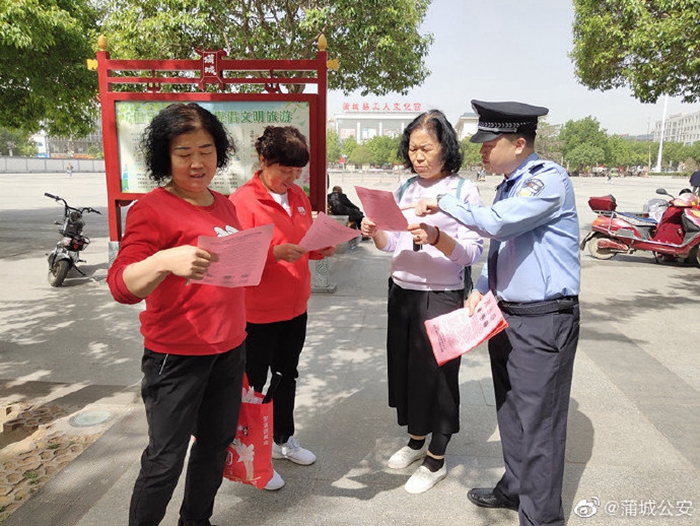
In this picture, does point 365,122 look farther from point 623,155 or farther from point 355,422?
point 355,422

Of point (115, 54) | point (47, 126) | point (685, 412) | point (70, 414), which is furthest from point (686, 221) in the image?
point (47, 126)

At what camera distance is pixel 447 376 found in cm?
247

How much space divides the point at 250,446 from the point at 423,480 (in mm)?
903

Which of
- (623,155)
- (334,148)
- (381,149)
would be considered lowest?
(623,155)

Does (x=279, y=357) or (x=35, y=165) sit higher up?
(x=35, y=165)

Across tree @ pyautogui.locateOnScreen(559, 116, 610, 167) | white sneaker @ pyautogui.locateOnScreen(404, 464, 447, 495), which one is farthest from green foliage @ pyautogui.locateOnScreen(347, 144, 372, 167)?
white sneaker @ pyautogui.locateOnScreen(404, 464, 447, 495)

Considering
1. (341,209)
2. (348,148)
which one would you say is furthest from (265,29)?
(348,148)

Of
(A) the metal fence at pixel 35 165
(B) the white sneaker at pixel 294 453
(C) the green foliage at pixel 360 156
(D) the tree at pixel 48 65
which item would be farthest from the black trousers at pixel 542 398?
(C) the green foliage at pixel 360 156

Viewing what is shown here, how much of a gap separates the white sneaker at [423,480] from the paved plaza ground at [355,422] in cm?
5

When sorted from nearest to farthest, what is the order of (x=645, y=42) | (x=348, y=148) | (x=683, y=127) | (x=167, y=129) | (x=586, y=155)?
(x=167, y=129) < (x=645, y=42) < (x=586, y=155) < (x=348, y=148) < (x=683, y=127)

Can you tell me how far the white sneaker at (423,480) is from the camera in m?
2.43

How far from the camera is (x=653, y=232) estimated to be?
343 inches

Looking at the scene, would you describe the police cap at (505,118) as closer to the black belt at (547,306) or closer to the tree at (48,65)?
the black belt at (547,306)

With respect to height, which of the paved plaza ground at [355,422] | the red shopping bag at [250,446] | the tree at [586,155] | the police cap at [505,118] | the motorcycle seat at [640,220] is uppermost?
the tree at [586,155]
